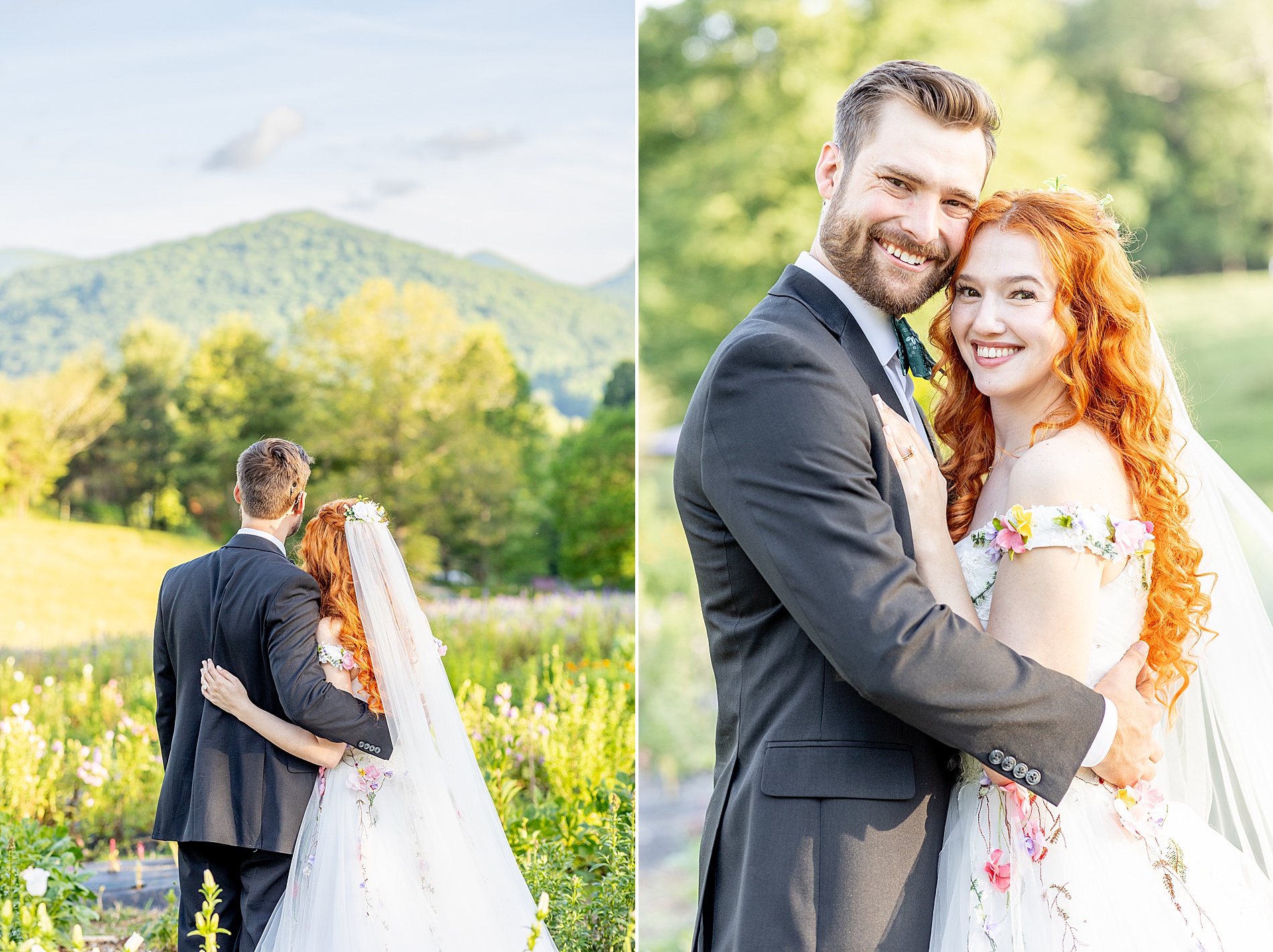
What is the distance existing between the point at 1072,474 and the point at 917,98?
752mm

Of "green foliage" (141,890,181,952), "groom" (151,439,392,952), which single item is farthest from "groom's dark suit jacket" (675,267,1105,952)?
"green foliage" (141,890,181,952)

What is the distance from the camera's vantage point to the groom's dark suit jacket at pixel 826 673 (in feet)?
5.28

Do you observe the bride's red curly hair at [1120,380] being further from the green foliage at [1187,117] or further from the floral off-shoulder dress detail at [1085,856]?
the green foliage at [1187,117]

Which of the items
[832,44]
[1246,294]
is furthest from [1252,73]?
[832,44]

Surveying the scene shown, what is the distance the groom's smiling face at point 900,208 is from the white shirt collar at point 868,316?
13 millimetres

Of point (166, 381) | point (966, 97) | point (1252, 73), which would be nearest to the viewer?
point (966, 97)

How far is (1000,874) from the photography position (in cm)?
186

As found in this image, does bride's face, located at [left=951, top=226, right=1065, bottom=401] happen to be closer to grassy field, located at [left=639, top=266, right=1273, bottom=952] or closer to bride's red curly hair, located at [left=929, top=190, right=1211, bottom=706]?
bride's red curly hair, located at [left=929, top=190, right=1211, bottom=706]

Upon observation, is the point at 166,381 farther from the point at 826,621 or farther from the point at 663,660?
the point at 826,621

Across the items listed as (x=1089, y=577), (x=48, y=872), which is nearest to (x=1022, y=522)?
(x=1089, y=577)

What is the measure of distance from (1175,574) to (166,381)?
645 cm

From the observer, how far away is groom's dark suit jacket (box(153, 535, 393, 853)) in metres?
3.01

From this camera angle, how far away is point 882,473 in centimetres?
178

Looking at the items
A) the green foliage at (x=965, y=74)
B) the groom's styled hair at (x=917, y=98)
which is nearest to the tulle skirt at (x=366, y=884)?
the groom's styled hair at (x=917, y=98)
